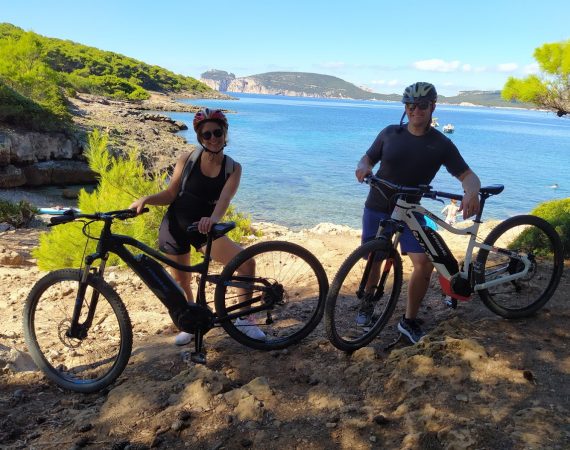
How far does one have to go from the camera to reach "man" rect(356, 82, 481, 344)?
12.0ft

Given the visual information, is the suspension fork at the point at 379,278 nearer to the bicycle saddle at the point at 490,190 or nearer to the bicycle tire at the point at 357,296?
the bicycle tire at the point at 357,296

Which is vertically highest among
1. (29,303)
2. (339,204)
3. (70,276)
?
(70,276)

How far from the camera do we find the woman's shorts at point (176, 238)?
3.90 m

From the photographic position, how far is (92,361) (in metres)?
3.77

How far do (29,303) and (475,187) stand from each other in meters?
3.65

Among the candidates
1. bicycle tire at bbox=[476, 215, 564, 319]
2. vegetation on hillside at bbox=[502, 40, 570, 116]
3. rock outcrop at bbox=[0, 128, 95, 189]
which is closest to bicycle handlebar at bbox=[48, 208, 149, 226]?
bicycle tire at bbox=[476, 215, 564, 319]

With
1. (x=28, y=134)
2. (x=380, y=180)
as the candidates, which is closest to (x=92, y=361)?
(x=380, y=180)

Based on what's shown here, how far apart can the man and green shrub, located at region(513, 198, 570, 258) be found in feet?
5.97

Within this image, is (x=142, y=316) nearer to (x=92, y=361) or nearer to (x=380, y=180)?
(x=92, y=361)

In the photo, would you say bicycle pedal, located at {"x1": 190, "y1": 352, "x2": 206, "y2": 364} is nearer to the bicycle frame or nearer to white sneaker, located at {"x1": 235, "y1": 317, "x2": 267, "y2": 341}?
white sneaker, located at {"x1": 235, "y1": 317, "x2": 267, "y2": 341}

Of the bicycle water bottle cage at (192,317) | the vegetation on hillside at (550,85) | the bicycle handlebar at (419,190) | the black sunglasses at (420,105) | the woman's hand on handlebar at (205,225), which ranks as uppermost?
the vegetation on hillside at (550,85)

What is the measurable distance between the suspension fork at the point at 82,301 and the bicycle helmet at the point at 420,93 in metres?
2.73

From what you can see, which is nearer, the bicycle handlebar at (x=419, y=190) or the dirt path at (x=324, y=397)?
the dirt path at (x=324, y=397)

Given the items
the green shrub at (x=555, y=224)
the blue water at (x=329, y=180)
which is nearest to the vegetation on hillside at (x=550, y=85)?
the green shrub at (x=555, y=224)
